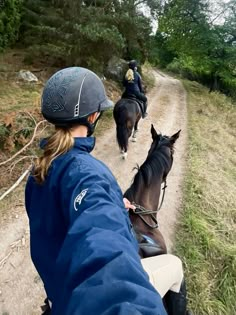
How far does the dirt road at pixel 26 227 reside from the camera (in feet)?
11.7

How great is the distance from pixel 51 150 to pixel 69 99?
0.34 meters

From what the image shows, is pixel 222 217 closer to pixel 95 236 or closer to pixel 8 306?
pixel 8 306

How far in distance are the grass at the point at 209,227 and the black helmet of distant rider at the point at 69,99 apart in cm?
315

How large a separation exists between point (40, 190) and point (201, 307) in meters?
3.11

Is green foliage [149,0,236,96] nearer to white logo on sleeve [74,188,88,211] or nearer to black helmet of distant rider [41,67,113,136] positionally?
black helmet of distant rider [41,67,113,136]

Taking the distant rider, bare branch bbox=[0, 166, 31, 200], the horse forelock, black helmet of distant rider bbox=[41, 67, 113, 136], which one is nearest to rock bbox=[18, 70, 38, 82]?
the distant rider

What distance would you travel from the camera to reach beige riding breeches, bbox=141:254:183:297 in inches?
81.1

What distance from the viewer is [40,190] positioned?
59.2 inches

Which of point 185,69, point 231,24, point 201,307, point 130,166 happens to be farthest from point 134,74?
point 185,69

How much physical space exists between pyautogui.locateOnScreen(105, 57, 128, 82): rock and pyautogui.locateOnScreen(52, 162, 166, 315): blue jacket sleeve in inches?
594

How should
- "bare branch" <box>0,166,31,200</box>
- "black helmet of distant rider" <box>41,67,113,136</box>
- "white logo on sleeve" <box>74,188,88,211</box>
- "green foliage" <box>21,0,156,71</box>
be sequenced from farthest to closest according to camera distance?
1. "green foliage" <box>21,0,156,71</box>
2. "bare branch" <box>0,166,31,200</box>
3. "black helmet of distant rider" <box>41,67,113,136</box>
4. "white logo on sleeve" <box>74,188,88,211</box>

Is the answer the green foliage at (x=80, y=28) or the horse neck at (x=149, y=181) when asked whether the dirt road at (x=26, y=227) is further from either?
the green foliage at (x=80, y=28)

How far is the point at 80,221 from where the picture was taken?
3.65 feet

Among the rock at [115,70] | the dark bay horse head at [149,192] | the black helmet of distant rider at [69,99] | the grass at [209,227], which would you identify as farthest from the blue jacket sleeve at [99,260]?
the rock at [115,70]
